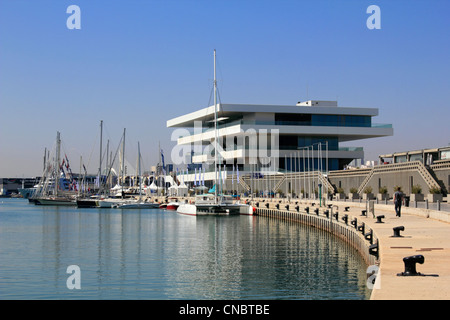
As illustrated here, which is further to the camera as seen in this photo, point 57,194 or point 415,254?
point 57,194

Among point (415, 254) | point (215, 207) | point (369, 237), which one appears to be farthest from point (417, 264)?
point (215, 207)

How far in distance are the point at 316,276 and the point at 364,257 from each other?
195 inches

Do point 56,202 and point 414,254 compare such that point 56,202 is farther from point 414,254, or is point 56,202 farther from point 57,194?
point 414,254

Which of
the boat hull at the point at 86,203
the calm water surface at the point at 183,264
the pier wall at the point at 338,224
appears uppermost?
the boat hull at the point at 86,203

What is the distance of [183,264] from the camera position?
3903 centimetres

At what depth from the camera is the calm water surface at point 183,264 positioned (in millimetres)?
30000

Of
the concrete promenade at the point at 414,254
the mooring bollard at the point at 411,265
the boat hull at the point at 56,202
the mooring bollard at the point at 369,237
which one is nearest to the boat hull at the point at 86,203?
the boat hull at the point at 56,202

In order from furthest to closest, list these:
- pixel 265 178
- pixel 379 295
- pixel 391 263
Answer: pixel 265 178
pixel 391 263
pixel 379 295

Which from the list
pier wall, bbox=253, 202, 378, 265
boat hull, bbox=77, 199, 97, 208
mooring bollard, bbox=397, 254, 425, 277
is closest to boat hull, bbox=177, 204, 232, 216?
pier wall, bbox=253, 202, 378, 265

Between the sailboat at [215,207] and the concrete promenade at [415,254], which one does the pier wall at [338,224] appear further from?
the sailboat at [215,207]

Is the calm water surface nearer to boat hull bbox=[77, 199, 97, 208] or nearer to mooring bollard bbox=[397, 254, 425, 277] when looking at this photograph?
mooring bollard bbox=[397, 254, 425, 277]
